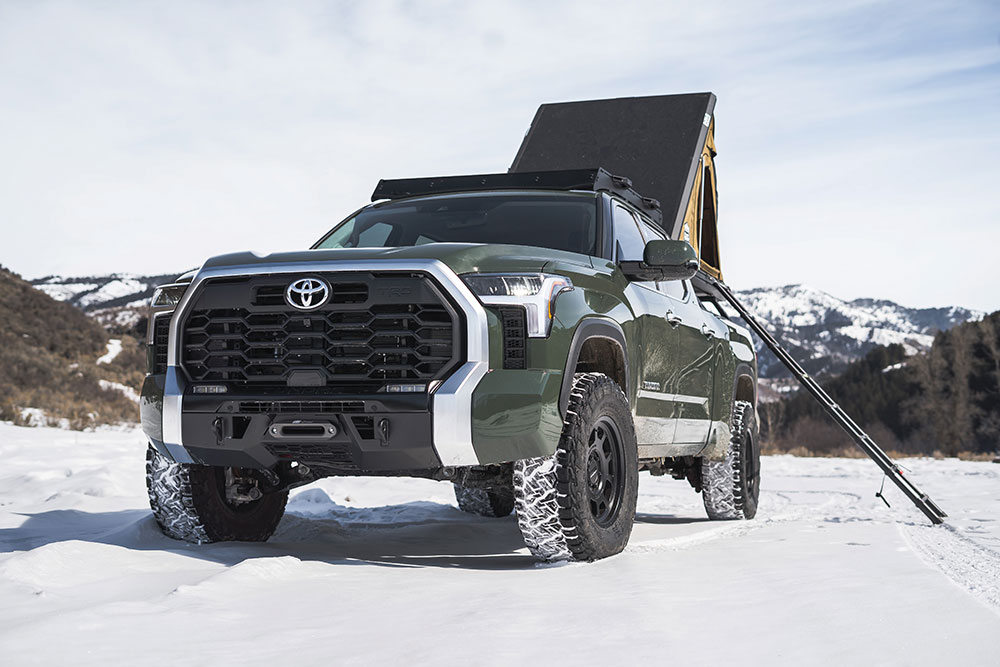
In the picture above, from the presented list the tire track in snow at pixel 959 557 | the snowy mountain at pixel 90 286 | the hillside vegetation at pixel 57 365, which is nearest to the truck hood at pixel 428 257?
the tire track in snow at pixel 959 557

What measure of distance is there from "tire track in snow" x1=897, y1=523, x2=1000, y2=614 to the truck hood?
226 cm

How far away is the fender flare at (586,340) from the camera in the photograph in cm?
461

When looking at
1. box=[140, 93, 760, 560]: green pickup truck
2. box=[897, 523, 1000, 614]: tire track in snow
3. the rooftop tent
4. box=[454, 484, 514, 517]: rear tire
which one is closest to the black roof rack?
box=[140, 93, 760, 560]: green pickup truck

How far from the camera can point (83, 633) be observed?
297 cm

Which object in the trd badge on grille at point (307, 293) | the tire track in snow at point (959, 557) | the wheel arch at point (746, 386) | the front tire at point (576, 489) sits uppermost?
the trd badge on grille at point (307, 293)

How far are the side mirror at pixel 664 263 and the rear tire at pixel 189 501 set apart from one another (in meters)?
2.55

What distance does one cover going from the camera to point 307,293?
452 cm

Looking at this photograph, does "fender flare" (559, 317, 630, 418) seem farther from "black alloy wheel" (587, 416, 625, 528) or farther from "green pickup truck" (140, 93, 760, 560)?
"black alloy wheel" (587, 416, 625, 528)

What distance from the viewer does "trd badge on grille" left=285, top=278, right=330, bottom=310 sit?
14.8 ft

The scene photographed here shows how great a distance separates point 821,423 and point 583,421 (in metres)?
78.8

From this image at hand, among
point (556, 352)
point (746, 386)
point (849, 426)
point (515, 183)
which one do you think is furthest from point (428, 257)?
point (849, 426)

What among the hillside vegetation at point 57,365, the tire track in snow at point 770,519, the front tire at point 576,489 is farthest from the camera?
the hillside vegetation at point 57,365

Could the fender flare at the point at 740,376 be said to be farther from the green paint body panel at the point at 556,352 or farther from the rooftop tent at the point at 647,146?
the rooftop tent at the point at 647,146

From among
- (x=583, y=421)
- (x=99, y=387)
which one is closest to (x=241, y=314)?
(x=583, y=421)
